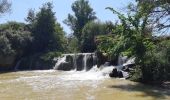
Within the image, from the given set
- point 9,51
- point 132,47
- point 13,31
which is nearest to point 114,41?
point 132,47

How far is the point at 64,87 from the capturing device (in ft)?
69.2

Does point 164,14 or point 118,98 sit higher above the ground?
point 164,14

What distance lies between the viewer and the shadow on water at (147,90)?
1775cm

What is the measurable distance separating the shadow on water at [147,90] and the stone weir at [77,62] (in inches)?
519

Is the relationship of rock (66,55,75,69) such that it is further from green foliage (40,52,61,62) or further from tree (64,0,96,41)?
tree (64,0,96,41)

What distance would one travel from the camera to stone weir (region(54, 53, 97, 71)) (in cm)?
3503

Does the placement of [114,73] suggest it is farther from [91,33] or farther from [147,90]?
[91,33]

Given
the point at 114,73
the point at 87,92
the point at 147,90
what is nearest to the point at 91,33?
the point at 114,73

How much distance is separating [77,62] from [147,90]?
17.5m

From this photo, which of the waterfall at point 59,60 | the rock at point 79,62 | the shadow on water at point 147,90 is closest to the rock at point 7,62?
the waterfall at point 59,60

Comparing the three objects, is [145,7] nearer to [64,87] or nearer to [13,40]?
[64,87]

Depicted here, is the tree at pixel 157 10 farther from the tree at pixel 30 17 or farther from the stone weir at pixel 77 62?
the tree at pixel 30 17

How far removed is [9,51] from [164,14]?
24.4 metres

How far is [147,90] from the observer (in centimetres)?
1953
